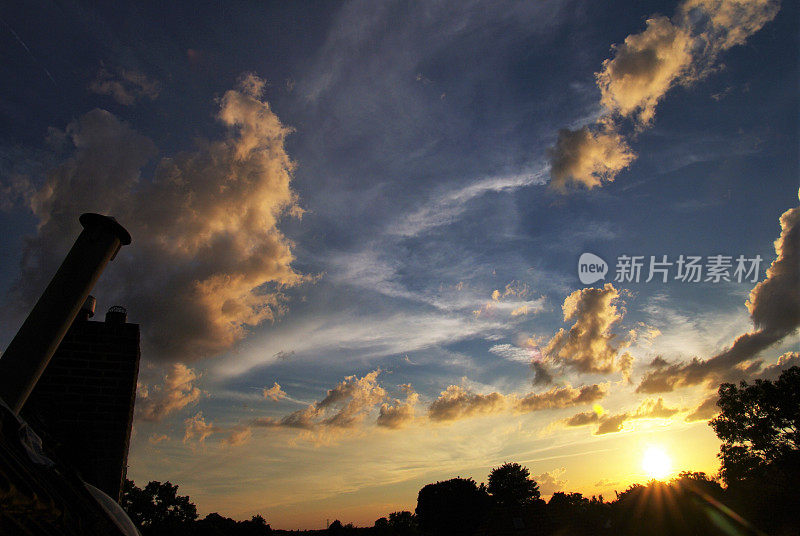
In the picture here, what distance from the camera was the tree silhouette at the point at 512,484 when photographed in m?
81.4

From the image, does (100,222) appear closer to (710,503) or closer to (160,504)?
(710,503)

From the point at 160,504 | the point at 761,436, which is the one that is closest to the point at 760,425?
the point at 761,436

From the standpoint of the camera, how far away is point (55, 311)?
3883 mm

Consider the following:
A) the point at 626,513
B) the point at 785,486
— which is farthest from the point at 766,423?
the point at 626,513

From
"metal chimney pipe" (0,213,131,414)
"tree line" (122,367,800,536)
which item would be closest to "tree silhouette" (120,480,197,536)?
"tree line" (122,367,800,536)

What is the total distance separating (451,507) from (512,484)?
1640 centimetres

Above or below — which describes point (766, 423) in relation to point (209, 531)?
above

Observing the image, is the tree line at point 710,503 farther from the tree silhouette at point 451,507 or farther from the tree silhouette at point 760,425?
the tree silhouette at point 451,507

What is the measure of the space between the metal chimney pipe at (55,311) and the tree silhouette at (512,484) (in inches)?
3670

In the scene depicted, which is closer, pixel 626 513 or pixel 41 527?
pixel 41 527

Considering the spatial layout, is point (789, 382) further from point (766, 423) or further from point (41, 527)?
point (41, 527)

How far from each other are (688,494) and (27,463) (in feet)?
101

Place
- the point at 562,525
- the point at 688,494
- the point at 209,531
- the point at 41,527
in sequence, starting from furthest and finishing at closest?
the point at 562,525 < the point at 209,531 < the point at 688,494 < the point at 41,527

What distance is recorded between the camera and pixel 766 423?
116 feet
